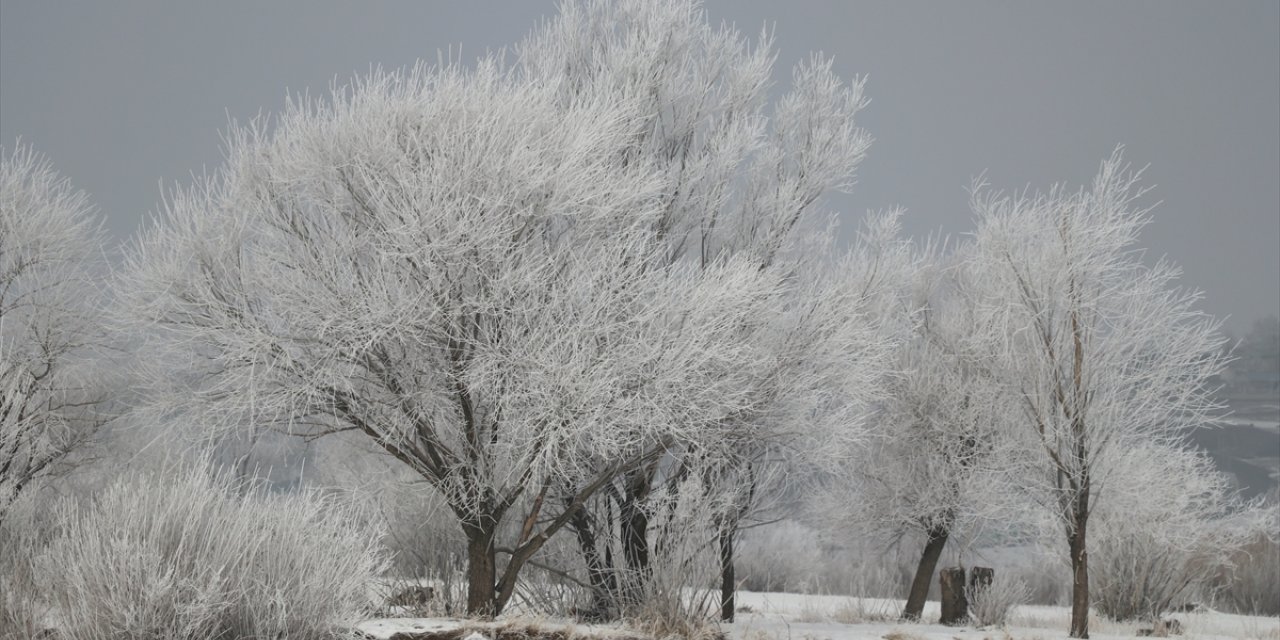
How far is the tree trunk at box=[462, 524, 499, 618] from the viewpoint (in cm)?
967

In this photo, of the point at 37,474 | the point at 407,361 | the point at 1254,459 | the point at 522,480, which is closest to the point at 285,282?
the point at 407,361

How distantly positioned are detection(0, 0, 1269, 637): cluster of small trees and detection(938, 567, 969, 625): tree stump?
778mm

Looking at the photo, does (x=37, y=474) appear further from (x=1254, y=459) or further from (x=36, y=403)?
(x=1254, y=459)

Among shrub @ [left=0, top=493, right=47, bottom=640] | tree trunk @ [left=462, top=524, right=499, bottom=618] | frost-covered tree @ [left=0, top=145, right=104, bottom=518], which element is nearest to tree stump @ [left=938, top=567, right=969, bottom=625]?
tree trunk @ [left=462, top=524, right=499, bottom=618]

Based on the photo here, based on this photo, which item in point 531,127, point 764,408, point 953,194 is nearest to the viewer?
point 531,127

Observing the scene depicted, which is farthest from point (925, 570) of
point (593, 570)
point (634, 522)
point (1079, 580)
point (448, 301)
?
point (448, 301)

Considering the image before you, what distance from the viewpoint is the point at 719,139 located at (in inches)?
478

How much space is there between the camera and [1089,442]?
11.0m

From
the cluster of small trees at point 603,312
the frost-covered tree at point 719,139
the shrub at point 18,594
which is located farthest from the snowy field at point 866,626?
the shrub at point 18,594

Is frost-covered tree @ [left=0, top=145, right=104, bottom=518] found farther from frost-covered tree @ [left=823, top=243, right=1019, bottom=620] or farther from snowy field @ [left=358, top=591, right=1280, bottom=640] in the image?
frost-covered tree @ [left=823, top=243, right=1019, bottom=620]

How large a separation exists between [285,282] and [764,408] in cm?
446

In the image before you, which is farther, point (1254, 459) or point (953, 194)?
point (953, 194)

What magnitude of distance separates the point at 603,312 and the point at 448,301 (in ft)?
4.16

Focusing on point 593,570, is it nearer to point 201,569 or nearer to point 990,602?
point 990,602
